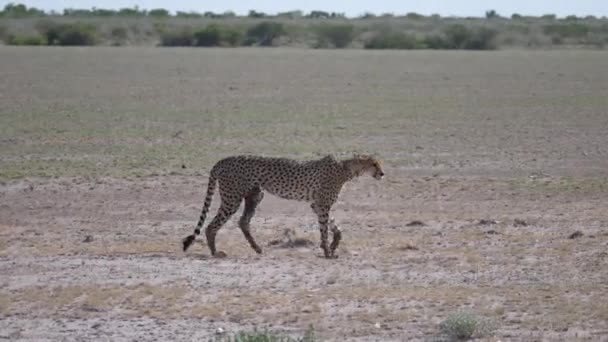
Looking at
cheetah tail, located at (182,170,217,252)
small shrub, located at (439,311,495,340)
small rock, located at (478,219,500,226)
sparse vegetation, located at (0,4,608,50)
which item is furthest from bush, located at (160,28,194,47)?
small shrub, located at (439,311,495,340)

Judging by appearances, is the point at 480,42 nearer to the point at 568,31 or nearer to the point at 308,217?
the point at 568,31

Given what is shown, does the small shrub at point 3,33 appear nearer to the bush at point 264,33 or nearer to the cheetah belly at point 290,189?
the bush at point 264,33

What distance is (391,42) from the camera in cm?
7681

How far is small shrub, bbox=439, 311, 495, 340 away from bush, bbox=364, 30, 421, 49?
6658 centimetres

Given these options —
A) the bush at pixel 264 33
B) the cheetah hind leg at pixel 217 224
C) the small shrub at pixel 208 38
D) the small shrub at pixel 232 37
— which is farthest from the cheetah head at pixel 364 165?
the bush at pixel 264 33

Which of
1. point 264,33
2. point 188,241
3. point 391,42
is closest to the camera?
point 188,241

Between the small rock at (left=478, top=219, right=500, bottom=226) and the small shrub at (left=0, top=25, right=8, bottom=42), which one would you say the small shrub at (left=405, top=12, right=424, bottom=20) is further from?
the small rock at (left=478, top=219, right=500, bottom=226)

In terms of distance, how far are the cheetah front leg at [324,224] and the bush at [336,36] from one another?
6775 centimetres

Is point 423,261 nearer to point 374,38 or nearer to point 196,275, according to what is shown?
point 196,275

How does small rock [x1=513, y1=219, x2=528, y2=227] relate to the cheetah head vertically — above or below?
below

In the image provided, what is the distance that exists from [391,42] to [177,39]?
13355 millimetres

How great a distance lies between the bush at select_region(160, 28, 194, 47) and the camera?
79812 mm

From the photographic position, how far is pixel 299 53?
6462 centimetres

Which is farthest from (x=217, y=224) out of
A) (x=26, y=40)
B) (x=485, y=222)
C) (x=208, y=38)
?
(x=208, y=38)
